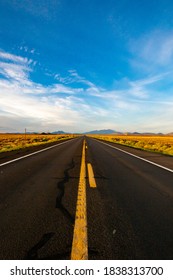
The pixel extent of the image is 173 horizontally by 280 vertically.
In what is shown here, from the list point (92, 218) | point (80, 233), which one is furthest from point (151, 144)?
point (80, 233)

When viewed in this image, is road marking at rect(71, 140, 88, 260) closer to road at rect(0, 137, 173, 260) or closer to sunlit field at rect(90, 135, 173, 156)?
road at rect(0, 137, 173, 260)

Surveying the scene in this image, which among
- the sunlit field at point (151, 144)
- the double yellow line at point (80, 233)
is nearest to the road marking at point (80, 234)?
the double yellow line at point (80, 233)

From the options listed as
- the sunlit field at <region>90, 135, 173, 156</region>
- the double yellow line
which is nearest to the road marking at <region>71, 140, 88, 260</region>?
the double yellow line

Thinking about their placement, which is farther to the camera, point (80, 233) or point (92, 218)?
point (92, 218)

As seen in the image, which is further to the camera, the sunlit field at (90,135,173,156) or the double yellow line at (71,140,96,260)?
the sunlit field at (90,135,173,156)

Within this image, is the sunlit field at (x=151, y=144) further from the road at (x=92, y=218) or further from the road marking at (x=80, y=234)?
the road marking at (x=80, y=234)

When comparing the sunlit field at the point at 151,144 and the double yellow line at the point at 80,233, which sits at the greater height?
the double yellow line at the point at 80,233

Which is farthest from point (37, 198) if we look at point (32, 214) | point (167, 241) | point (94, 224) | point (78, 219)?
point (167, 241)

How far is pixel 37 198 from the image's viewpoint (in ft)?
13.1

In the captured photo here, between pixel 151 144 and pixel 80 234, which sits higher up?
pixel 80 234

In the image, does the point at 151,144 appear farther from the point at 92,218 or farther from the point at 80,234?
the point at 80,234
